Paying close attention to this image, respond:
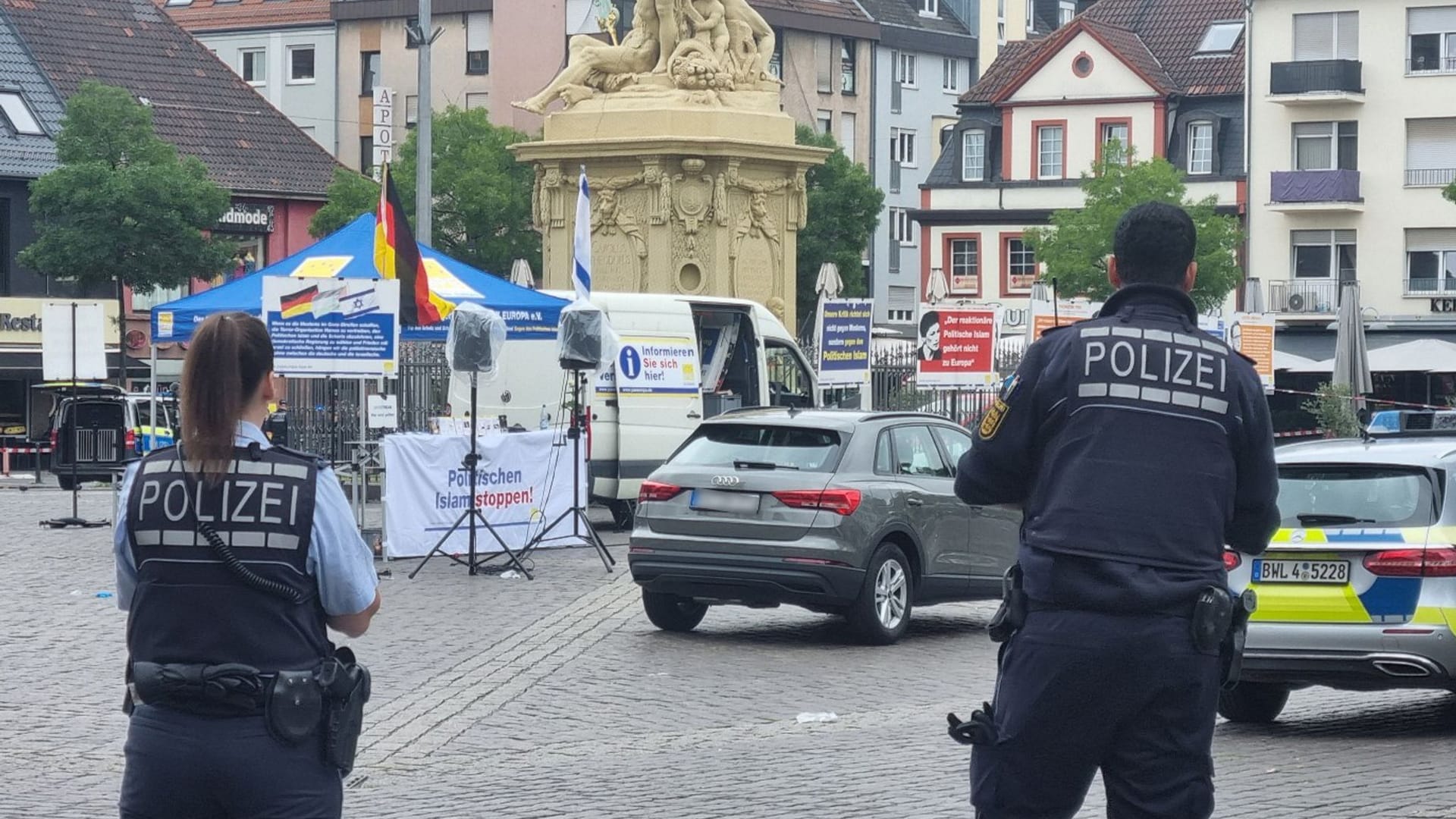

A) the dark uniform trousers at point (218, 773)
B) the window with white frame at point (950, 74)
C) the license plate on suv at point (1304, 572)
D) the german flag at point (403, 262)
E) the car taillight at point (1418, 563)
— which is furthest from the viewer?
the window with white frame at point (950, 74)

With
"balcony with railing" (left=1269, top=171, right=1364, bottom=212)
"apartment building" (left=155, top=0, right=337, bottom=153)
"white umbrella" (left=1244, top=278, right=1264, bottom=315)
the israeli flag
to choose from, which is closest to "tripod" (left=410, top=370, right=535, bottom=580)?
the israeli flag

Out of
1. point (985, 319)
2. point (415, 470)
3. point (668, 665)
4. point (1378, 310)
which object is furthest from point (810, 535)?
point (1378, 310)

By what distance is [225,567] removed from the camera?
5184 mm

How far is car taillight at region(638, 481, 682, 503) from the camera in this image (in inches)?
618

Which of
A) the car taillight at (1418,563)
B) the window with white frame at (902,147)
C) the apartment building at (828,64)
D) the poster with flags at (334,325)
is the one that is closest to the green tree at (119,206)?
the poster with flags at (334,325)

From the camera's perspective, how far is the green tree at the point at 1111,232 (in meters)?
59.0

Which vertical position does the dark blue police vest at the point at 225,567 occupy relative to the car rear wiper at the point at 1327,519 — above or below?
above

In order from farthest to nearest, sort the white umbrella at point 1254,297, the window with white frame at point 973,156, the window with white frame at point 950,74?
the window with white frame at point 950,74 < the window with white frame at point 973,156 < the white umbrella at point 1254,297

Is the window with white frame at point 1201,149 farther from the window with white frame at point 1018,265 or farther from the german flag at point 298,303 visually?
the german flag at point 298,303

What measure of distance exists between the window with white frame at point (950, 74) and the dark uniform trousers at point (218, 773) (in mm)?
88892

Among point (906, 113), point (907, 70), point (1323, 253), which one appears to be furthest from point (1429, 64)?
point (907, 70)

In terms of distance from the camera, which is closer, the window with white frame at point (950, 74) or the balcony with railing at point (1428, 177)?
the balcony with railing at point (1428, 177)

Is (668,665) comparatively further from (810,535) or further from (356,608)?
(356,608)

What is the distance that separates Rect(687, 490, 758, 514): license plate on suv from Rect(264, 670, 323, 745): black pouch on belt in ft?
33.9
